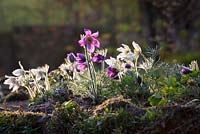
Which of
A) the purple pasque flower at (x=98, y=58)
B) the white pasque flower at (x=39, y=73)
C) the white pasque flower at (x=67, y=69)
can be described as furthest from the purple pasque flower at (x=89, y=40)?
the white pasque flower at (x=67, y=69)

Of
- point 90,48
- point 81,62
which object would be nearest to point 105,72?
point 81,62

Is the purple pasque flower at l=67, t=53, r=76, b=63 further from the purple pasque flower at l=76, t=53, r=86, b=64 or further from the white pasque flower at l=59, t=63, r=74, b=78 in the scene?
the purple pasque flower at l=76, t=53, r=86, b=64

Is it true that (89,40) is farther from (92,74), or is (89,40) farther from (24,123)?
(24,123)

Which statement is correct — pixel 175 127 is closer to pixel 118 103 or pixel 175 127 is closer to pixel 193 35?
pixel 118 103

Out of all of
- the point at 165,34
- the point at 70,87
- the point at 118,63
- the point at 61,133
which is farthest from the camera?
the point at 165,34

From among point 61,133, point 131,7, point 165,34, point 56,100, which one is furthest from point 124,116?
point 131,7

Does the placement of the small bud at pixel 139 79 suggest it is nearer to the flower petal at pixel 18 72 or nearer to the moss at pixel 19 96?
the flower petal at pixel 18 72

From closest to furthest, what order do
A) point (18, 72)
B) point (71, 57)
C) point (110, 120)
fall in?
point (110, 120), point (18, 72), point (71, 57)

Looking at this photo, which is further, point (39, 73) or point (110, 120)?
point (39, 73)
